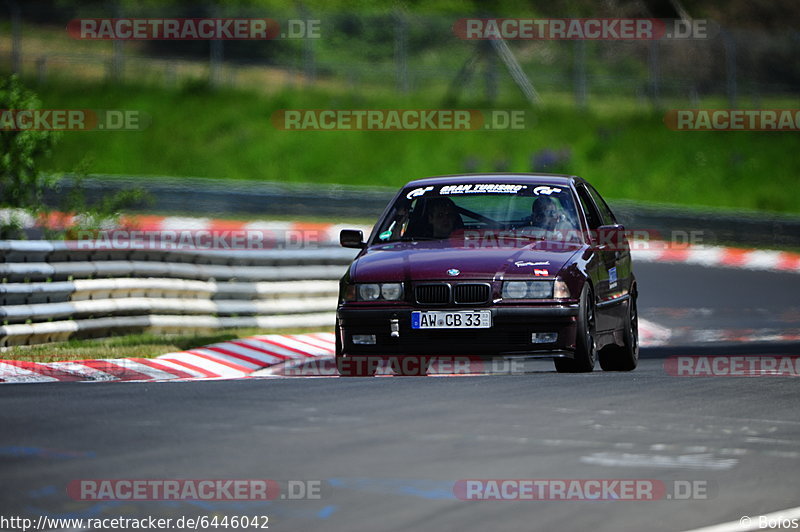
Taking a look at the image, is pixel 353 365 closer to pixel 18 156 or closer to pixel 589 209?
pixel 589 209

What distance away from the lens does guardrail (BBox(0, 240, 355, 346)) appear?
538 inches

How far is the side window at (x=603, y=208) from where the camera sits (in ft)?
43.8

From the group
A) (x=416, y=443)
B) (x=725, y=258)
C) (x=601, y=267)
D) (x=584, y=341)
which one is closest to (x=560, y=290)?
(x=584, y=341)

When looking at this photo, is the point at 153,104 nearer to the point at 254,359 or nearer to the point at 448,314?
the point at 254,359

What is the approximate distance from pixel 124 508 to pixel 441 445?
1.98 meters

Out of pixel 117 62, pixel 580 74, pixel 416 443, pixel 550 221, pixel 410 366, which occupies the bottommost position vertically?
pixel 416 443

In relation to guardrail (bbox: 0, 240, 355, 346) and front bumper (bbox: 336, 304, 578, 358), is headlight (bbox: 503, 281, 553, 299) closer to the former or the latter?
front bumper (bbox: 336, 304, 578, 358)

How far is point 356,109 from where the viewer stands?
39.8 m

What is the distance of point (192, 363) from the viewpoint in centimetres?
1302

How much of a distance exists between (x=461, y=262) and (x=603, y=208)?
291 centimetres

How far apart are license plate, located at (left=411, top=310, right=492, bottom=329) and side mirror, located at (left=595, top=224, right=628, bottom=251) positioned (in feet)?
5.68

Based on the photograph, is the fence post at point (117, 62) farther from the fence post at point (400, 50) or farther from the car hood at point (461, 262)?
the car hood at point (461, 262)

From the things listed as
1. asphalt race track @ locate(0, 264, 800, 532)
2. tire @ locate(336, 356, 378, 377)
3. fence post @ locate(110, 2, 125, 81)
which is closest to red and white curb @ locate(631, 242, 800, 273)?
asphalt race track @ locate(0, 264, 800, 532)

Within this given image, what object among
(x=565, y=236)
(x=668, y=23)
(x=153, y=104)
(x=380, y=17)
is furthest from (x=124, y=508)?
(x=668, y=23)
